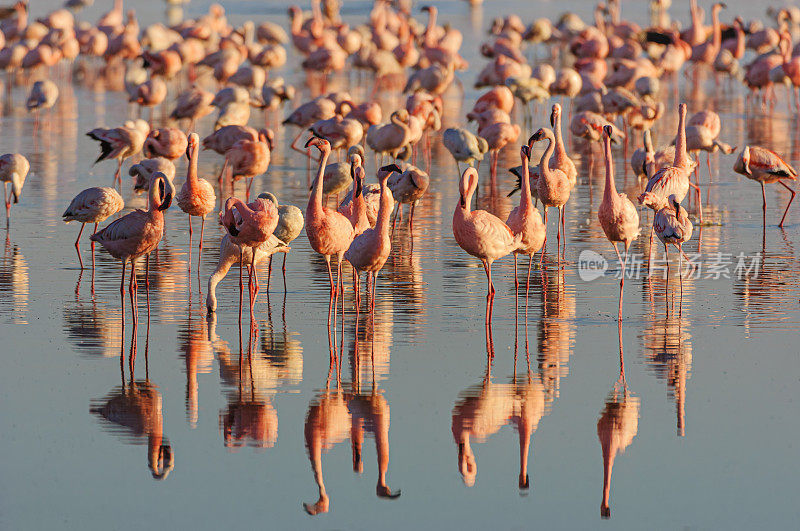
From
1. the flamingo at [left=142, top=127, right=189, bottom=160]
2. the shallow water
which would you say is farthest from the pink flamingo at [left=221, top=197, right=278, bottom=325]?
the flamingo at [left=142, top=127, right=189, bottom=160]

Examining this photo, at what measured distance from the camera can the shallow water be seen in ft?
20.0

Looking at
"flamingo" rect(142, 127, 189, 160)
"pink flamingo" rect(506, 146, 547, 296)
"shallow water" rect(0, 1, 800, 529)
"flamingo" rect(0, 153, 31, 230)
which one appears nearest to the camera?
"shallow water" rect(0, 1, 800, 529)

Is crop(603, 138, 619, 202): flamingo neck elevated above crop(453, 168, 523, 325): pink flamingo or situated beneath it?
elevated above

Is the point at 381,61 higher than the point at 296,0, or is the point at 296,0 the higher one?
the point at 296,0

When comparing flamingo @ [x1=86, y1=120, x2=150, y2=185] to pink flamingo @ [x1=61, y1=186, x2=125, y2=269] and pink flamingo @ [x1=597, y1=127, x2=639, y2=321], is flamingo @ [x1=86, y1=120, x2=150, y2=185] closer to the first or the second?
pink flamingo @ [x1=61, y1=186, x2=125, y2=269]

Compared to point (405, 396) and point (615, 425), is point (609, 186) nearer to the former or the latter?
point (405, 396)

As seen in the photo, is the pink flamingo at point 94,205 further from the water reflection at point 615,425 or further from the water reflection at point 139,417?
the water reflection at point 615,425

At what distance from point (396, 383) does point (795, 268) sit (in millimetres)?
5006

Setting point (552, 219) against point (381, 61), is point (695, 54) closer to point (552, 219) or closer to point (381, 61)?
point (381, 61)

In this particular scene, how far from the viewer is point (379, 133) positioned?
16.1 m

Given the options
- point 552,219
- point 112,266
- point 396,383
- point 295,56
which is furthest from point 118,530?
point 295,56

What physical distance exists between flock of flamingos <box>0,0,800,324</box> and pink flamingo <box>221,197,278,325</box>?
0.01m

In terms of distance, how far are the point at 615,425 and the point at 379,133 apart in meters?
9.51

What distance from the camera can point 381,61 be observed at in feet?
92.0
